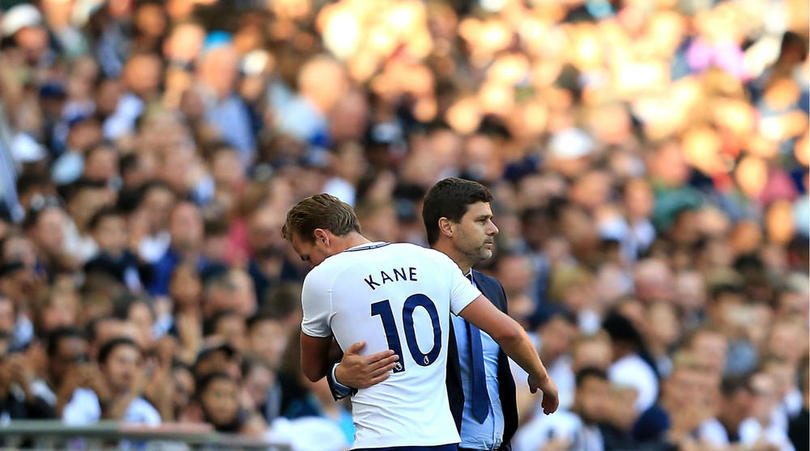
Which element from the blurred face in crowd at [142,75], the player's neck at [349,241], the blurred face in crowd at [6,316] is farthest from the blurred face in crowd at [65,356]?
the blurred face in crowd at [142,75]

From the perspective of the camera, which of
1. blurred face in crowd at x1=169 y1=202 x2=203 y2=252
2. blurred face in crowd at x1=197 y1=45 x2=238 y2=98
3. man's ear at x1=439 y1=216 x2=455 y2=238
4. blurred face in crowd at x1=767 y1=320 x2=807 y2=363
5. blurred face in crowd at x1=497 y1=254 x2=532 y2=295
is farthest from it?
blurred face in crowd at x1=197 y1=45 x2=238 y2=98

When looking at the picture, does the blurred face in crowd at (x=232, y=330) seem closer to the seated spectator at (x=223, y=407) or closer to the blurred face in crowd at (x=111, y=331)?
the blurred face in crowd at (x=111, y=331)

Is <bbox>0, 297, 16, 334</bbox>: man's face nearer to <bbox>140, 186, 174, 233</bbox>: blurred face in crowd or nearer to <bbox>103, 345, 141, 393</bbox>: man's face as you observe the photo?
<bbox>103, 345, 141, 393</bbox>: man's face

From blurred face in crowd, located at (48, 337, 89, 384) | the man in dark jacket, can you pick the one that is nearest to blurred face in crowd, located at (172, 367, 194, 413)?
blurred face in crowd, located at (48, 337, 89, 384)

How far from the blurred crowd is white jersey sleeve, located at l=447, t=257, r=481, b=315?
10.8ft

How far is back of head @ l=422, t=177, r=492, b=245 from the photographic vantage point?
6.24 m

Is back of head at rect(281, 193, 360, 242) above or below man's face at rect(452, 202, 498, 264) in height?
above

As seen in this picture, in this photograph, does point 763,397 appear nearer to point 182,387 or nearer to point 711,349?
point 711,349

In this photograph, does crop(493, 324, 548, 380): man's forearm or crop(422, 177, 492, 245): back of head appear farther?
crop(422, 177, 492, 245): back of head

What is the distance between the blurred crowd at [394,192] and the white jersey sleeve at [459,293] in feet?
10.8

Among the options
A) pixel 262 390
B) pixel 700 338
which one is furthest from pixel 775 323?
pixel 262 390

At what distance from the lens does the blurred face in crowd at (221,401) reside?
8.88m

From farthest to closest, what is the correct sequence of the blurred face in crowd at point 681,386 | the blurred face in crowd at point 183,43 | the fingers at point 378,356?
the blurred face in crowd at point 183,43 < the blurred face in crowd at point 681,386 < the fingers at point 378,356

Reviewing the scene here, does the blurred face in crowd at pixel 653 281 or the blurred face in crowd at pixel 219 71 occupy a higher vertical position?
the blurred face in crowd at pixel 219 71
